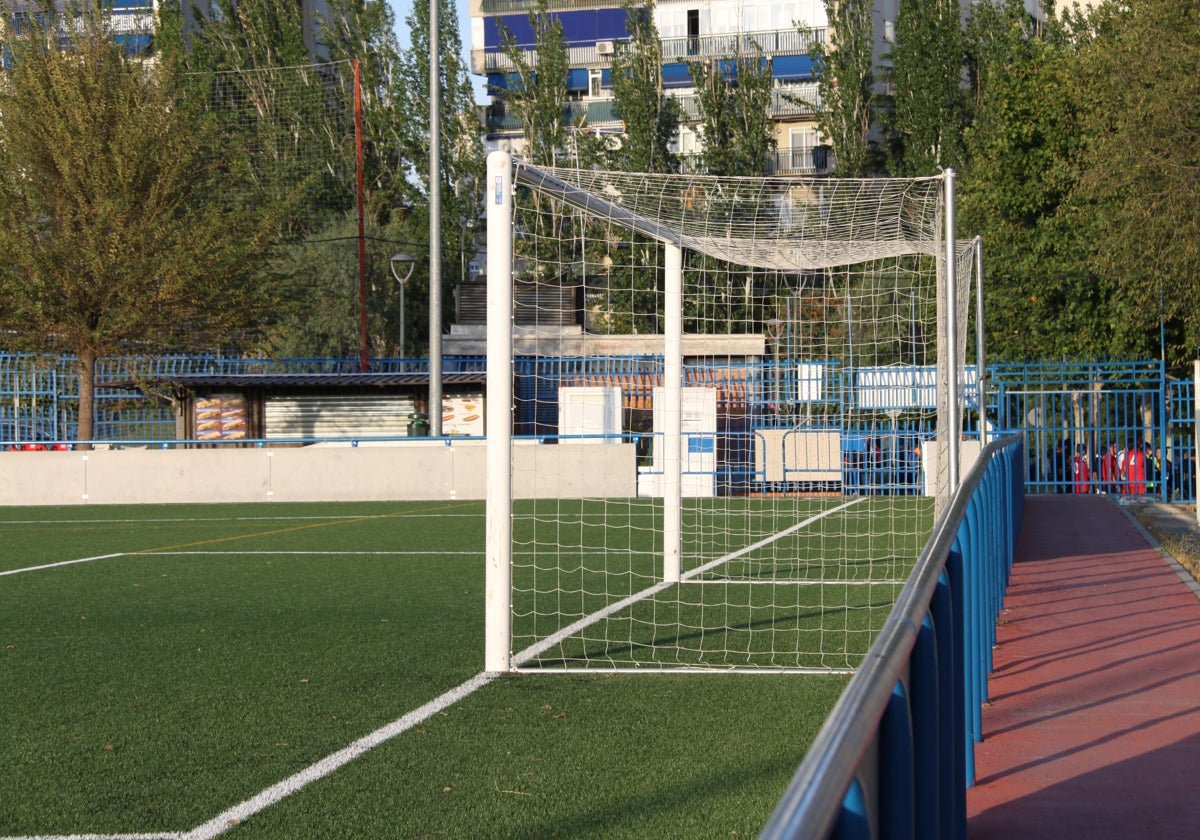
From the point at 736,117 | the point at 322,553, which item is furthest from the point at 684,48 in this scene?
the point at 322,553

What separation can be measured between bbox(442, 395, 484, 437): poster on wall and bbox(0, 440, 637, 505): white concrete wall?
624cm

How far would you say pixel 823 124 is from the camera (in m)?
50.1

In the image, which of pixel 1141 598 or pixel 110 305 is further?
pixel 110 305

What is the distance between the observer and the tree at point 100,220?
28609 mm

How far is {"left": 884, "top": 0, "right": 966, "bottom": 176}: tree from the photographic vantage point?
48.8m

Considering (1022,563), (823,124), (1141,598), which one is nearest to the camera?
(1141,598)

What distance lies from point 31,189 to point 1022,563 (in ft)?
75.4

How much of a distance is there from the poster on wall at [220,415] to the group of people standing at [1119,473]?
16.9 metres

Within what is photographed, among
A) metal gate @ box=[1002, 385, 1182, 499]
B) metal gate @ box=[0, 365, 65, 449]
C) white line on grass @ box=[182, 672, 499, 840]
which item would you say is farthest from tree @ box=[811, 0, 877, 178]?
white line on grass @ box=[182, 672, 499, 840]

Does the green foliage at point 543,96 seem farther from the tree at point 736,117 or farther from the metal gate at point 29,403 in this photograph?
the metal gate at point 29,403

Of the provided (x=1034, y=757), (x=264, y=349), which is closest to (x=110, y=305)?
(x=264, y=349)

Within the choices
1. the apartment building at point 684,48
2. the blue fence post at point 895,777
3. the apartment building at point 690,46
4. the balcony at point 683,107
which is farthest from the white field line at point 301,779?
the apartment building at point 684,48

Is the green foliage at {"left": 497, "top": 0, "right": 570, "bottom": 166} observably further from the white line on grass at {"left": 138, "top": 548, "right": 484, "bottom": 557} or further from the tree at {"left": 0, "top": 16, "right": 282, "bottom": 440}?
the white line on grass at {"left": 138, "top": 548, "right": 484, "bottom": 557}

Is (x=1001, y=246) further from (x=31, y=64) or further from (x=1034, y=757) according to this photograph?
(x=1034, y=757)
